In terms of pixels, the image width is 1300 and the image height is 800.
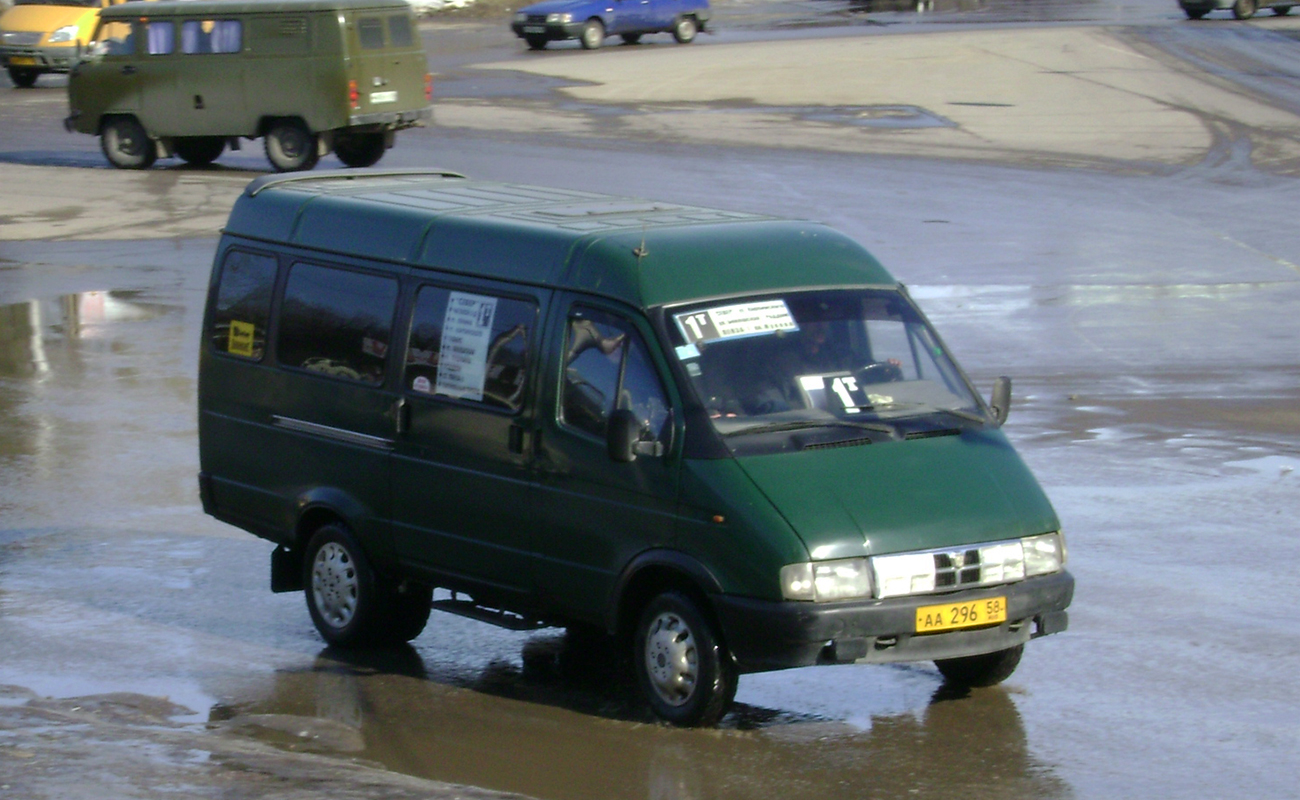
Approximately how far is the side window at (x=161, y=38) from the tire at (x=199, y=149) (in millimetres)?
1390

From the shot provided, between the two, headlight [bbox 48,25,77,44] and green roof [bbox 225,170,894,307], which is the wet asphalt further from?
headlight [bbox 48,25,77,44]

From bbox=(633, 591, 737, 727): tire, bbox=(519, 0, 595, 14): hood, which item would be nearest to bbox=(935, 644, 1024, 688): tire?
bbox=(633, 591, 737, 727): tire

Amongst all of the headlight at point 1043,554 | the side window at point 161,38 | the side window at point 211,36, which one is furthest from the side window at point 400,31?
the headlight at point 1043,554

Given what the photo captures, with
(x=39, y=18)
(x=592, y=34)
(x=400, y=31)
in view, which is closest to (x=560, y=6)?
(x=592, y=34)

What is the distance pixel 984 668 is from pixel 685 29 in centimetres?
4052

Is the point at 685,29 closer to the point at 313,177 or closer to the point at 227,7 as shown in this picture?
the point at 227,7

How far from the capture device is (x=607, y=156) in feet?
87.7

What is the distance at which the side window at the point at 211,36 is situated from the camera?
85.0 feet

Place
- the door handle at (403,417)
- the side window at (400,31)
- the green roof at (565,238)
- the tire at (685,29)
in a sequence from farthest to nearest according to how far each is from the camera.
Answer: the tire at (685,29) < the side window at (400,31) < the door handle at (403,417) < the green roof at (565,238)

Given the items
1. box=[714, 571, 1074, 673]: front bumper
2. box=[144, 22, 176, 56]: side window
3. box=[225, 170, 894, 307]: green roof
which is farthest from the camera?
box=[144, 22, 176, 56]: side window

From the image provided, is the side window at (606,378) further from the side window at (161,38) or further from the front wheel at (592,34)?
the front wheel at (592,34)

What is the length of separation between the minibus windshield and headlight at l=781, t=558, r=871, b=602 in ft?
2.04

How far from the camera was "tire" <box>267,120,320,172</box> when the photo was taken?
26.1 m

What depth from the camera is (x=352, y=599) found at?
8.35 meters
